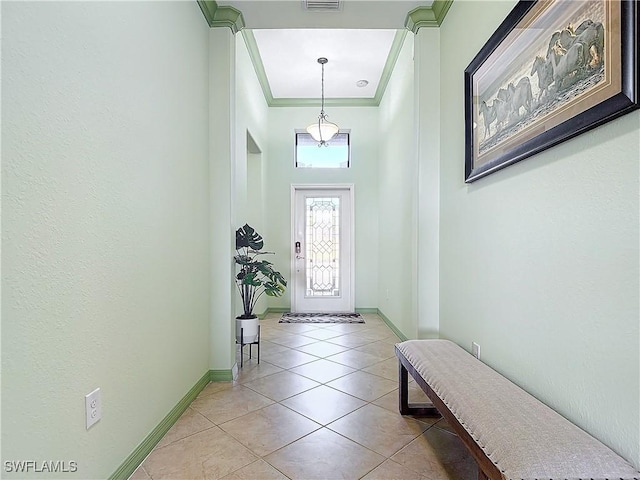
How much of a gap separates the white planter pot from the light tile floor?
0.73ft

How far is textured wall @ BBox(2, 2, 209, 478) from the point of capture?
1027 mm

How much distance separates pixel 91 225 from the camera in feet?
4.37

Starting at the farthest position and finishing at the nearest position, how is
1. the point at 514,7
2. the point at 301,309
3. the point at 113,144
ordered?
1. the point at 301,309
2. the point at 514,7
3. the point at 113,144

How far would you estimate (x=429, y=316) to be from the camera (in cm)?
272

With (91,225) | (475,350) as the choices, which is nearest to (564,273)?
(475,350)

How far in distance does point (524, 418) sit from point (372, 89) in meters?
4.75

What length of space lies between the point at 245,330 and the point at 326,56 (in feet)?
10.2

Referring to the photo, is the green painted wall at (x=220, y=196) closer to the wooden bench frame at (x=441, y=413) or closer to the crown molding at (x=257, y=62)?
the crown molding at (x=257, y=62)

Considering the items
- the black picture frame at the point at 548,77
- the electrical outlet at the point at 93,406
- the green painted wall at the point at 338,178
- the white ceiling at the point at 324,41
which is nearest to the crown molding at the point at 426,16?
the white ceiling at the point at 324,41

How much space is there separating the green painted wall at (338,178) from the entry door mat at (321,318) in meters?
0.36

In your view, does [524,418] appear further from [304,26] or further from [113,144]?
[304,26]

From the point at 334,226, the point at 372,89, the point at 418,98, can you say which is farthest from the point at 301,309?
the point at 418,98

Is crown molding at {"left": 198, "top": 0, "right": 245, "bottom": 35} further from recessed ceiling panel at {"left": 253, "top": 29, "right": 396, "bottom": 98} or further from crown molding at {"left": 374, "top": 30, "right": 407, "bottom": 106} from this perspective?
crown molding at {"left": 374, "top": 30, "right": 407, "bottom": 106}

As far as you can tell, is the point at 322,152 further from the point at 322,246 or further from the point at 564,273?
the point at 564,273
